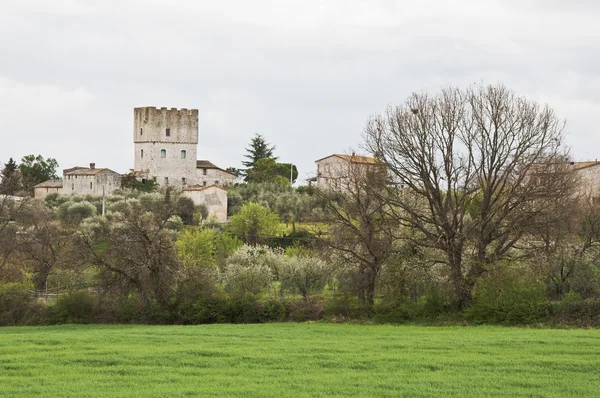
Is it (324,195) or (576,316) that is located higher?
(324,195)

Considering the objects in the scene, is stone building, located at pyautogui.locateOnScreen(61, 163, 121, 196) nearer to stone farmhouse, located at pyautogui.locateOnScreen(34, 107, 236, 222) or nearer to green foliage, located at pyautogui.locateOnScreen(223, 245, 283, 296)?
stone farmhouse, located at pyautogui.locateOnScreen(34, 107, 236, 222)

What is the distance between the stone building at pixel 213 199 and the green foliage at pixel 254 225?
1235 centimetres

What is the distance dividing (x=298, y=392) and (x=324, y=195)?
19414 millimetres

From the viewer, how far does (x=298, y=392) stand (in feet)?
54.7

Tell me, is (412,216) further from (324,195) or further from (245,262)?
(245,262)

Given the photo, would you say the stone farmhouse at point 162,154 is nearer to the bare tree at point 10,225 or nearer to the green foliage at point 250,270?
the bare tree at point 10,225

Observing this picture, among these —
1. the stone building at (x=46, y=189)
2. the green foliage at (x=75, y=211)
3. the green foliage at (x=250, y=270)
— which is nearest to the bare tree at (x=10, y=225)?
the green foliage at (x=250, y=270)

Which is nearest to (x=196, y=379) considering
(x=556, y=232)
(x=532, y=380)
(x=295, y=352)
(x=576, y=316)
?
(x=295, y=352)

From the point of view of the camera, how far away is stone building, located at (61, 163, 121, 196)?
86188 mm

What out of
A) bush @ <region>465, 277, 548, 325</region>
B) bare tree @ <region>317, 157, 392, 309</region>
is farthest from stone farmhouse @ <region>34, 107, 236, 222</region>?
bush @ <region>465, 277, 548, 325</region>

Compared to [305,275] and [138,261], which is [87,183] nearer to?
[305,275]

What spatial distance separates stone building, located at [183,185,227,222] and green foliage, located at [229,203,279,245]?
486 inches

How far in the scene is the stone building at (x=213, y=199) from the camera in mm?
78375

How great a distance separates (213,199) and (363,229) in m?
44.8
